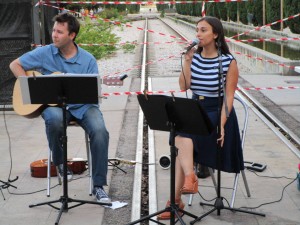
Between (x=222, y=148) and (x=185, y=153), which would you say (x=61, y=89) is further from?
(x=222, y=148)

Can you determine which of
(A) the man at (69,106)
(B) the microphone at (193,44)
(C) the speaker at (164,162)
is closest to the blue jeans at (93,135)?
(A) the man at (69,106)

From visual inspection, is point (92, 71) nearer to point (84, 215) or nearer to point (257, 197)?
point (84, 215)

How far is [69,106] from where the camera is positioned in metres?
6.82

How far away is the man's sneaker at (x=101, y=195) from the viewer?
645cm

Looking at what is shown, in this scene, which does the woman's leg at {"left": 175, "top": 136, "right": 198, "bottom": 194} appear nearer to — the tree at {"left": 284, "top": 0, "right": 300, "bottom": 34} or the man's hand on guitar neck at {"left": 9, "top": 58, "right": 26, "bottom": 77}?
the man's hand on guitar neck at {"left": 9, "top": 58, "right": 26, "bottom": 77}

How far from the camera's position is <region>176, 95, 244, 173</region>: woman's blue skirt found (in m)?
6.03

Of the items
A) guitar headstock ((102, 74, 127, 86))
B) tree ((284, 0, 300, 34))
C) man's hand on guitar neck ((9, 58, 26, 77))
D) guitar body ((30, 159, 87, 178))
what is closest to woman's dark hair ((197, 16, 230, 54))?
guitar headstock ((102, 74, 127, 86))

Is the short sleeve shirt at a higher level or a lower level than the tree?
higher

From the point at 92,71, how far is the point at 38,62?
54 cm

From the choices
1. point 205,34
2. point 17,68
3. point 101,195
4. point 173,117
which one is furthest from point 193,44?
point 17,68

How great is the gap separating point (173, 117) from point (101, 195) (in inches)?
55.9

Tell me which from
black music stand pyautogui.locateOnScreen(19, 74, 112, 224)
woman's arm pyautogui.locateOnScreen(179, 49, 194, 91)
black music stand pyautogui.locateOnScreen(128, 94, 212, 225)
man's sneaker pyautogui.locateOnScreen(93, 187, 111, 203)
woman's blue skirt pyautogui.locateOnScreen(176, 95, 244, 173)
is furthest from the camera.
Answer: man's sneaker pyautogui.locateOnScreen(93, 187, 111, 203)

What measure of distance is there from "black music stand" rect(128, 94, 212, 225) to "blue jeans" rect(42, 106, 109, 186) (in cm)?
97

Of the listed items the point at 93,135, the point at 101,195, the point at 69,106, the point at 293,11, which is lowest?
the point at 101,195
